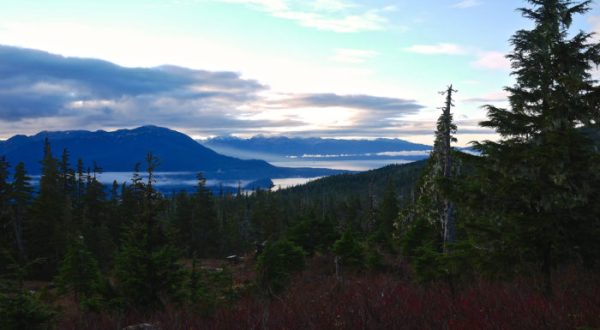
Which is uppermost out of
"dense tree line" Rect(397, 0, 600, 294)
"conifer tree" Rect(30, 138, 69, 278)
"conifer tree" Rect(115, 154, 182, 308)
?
"dense tree line" Rect(397, 0, 600, 294)

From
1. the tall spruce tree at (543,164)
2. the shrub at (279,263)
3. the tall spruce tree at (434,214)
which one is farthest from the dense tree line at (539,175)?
the shrub at (279,263)

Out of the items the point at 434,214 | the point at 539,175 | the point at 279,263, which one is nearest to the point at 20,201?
the point at 279,263

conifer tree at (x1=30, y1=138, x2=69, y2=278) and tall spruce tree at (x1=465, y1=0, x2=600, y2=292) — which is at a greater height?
tall spruce tree at (x1=465, y1=0, x2=600, y2=292)

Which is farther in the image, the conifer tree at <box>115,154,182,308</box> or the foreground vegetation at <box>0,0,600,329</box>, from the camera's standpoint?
the conifer tree at <box>115,154,182,308</box>

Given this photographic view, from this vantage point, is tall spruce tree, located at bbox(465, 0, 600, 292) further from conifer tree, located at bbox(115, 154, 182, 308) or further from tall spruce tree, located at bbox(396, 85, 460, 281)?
conifer tree, located at bbox(115, 154, 182, 308)

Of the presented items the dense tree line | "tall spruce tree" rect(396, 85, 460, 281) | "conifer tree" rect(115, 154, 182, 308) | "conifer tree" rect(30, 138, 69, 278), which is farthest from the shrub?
"conifer tree" rect(30, 138, 69, 278)

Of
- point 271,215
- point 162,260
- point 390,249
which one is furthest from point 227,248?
point 162,260

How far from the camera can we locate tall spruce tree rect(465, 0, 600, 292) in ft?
28.7

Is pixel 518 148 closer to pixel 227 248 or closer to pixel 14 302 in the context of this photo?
Result: pixel 14 302

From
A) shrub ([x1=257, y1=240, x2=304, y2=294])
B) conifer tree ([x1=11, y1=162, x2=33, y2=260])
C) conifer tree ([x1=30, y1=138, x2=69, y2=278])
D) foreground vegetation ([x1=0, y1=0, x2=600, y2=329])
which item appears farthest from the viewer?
conifer tree ([x1=30, y1=138, x2=69, y2=278])

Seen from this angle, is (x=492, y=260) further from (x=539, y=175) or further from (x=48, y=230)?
(x=48, y=230)

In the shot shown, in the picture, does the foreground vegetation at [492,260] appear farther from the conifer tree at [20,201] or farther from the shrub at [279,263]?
the conifer tree at [20,201]

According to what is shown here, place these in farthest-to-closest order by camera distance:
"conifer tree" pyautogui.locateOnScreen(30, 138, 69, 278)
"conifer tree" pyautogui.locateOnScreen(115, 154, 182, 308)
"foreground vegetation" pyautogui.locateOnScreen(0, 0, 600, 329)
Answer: "conifer tree" pyautogui.locateOnScreen(30, 138, 69, 278), "conifer tree" pyautogui.locateOnScreen(115, 154, 182, 308), "foreground vegetation" pyautogui.locateOnScreen(0, 0, 600, 329)

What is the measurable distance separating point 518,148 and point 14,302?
36.8ft
